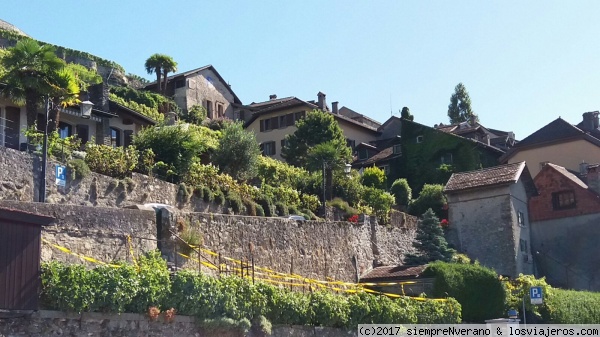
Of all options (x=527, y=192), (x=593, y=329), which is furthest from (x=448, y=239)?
(x=593, y=329)

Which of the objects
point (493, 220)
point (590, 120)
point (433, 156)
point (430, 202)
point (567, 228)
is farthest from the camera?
point (590, 120)

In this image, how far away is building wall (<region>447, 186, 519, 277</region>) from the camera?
42438 mm

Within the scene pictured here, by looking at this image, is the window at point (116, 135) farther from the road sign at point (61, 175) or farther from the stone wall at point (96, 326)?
the stone wall at point (96, 326)

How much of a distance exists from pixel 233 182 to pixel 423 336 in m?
12.0

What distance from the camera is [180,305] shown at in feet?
71.9

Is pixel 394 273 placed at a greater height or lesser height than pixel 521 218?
lesser

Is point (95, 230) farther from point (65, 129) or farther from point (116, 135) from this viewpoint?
point (116, 135)

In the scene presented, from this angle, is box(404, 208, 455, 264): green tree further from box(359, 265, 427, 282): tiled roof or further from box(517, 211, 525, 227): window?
box(517, 211, 525, 227): window

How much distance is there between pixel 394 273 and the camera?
119 feet

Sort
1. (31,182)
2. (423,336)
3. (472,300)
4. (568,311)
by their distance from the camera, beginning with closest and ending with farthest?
(31,182) < (423,336) < (472,300) < (568,311)

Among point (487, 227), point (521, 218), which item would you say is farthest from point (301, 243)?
point (521, 218)

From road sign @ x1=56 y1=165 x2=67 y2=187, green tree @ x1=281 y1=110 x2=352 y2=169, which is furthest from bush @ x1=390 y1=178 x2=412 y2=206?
road sign @ x1=56 y1=165 x2=67 y2=187

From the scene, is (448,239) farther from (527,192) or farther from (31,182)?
(31,182)

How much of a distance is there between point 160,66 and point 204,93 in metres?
4.27
